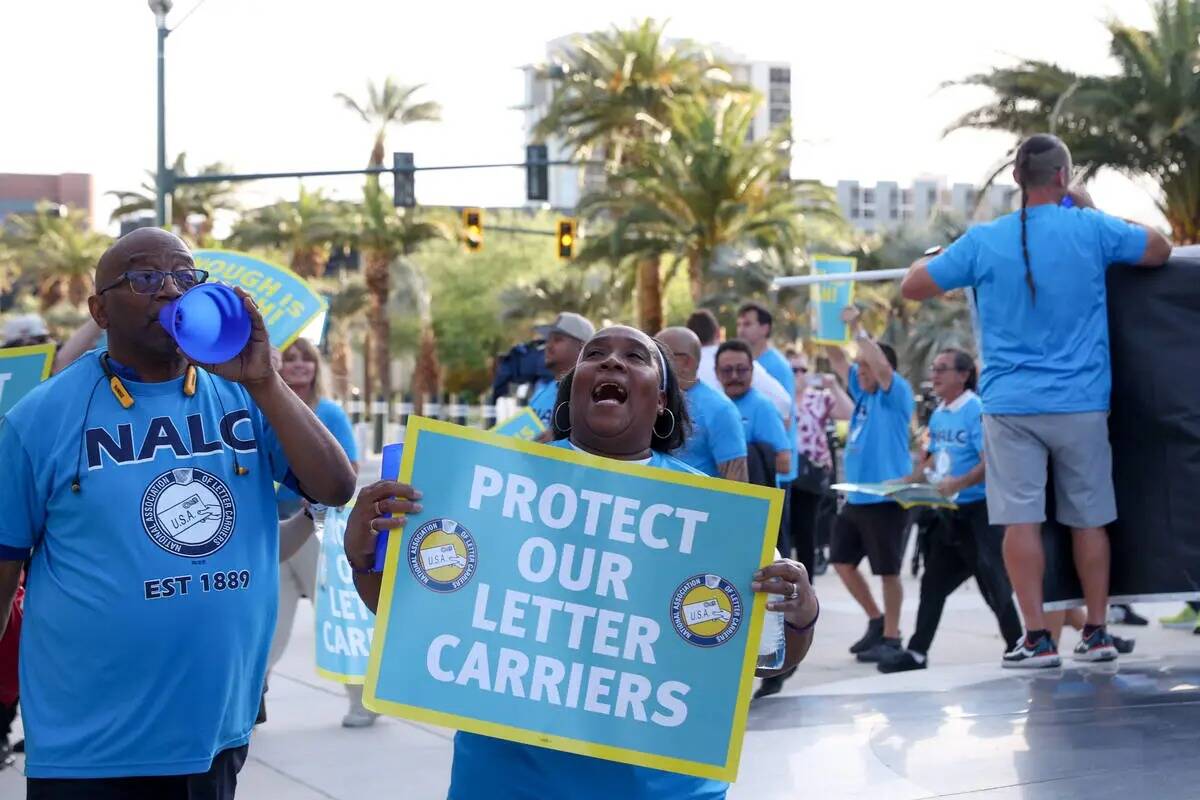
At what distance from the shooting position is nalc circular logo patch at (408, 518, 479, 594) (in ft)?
9.68

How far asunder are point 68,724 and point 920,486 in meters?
5.75

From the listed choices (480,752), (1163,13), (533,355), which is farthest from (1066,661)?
(1163,13)

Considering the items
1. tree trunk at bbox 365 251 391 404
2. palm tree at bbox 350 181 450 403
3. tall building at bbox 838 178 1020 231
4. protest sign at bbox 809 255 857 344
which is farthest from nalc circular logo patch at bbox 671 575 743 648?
tall building at bbox 838 178 1020 231

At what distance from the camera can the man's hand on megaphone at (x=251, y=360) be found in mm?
2943

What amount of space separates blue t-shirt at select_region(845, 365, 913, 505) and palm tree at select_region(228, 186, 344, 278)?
110 ft

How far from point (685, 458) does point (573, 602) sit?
375 centimetres

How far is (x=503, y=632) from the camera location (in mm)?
2980

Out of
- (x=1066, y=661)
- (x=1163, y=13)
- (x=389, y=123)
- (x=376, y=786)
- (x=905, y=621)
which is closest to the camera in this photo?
(x=376, y=786)

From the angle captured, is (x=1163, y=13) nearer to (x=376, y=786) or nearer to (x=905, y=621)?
(x=905, y=621)

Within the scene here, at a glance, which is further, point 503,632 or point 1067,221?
point 1067,221

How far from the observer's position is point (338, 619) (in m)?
7.07

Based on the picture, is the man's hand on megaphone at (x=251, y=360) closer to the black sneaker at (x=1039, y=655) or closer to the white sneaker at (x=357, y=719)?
the black sneaker at (x=1039, y=655)

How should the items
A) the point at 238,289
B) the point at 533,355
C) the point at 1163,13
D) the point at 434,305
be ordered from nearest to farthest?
1. the point at 238,289
2. the point at 533,355
3. the point at 1163,13
4. the point at 434,305

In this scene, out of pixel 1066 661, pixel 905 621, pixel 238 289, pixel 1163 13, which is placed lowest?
pixel 905 621
